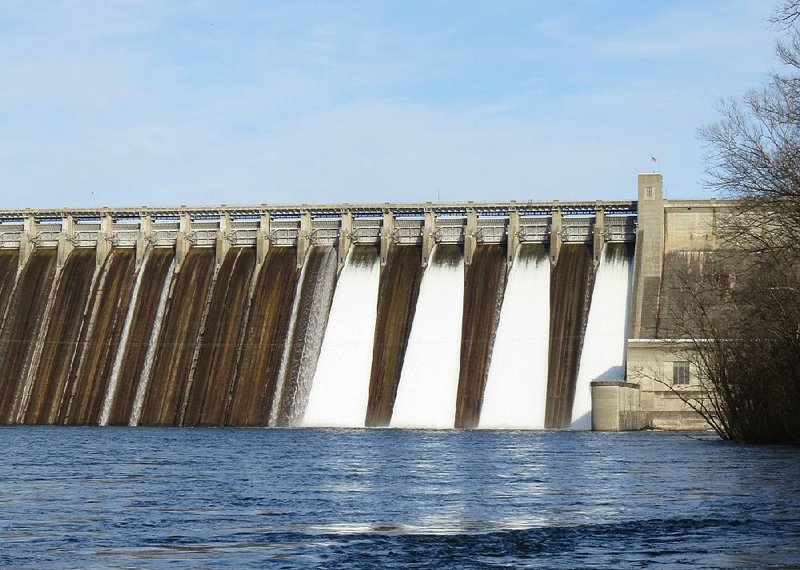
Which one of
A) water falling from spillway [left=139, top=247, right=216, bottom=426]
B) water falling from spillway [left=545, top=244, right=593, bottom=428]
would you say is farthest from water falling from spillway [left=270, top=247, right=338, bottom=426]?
water falling from spillway [left=545, top=244, right=593, bottom=428]

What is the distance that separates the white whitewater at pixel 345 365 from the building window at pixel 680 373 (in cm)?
1884

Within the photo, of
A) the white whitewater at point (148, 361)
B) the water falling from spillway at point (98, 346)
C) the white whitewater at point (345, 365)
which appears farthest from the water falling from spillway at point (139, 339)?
the white whitewater at point (345, 365)

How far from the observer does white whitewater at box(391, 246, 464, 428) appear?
78.8 m

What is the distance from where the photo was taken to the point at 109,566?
1873 cm

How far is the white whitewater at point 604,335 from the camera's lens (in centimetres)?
7625

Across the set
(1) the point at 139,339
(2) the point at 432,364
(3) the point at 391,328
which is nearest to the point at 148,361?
(1) the point at 139,339

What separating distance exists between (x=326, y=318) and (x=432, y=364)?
7.91 m

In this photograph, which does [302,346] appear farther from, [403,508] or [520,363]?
[403,508]

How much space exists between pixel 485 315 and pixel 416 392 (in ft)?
20.3

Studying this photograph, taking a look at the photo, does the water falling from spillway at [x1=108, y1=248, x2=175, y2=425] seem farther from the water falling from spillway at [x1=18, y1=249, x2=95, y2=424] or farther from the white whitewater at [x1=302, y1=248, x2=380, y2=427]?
the white whitewater at [x1=302, y1=248, x2=380, y2=427]

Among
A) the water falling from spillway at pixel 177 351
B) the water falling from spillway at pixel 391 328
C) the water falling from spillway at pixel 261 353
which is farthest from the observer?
the water falling from spillway at pixel 177 351

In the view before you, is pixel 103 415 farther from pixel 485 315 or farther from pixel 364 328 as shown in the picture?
pixel 485 315

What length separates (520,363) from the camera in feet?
258

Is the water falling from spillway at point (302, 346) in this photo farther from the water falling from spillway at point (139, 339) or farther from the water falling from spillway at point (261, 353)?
the water falling from spillway at point (139, 339)
